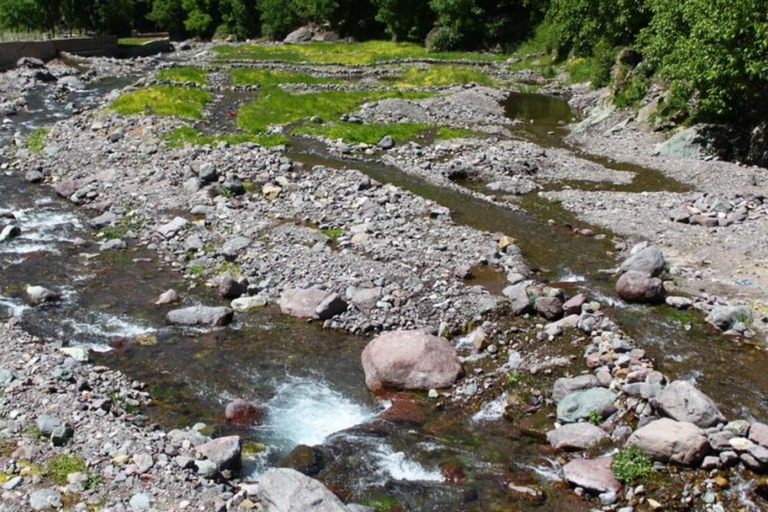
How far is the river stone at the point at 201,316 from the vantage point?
1911 cm

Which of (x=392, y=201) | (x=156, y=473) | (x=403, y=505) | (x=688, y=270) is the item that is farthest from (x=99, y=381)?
(x=688, y=270)

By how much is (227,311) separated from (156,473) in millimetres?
7645

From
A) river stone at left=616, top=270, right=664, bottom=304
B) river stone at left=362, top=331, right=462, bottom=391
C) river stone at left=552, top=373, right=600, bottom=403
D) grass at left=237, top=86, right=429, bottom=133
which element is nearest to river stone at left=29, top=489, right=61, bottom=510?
river stone at left=362, top=331, right=462, bottom=391

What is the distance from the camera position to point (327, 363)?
683 inches

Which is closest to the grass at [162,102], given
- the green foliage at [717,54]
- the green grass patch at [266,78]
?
the green grass patch at [266,78]

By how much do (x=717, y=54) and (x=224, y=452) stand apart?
1079 inches

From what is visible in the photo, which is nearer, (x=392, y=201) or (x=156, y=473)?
(x=156, y=473)

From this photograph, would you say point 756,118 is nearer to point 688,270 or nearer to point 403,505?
point 688,270

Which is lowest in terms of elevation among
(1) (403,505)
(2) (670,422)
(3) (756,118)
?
(1) (403,505)

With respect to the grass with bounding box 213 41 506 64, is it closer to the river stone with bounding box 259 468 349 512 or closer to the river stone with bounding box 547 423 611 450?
the river stone with bounding box 547 423 611 450

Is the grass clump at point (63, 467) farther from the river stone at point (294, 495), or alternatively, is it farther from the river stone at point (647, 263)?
the river stone at point (647, 263)

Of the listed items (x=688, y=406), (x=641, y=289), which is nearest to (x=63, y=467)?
(x=688, y=406)

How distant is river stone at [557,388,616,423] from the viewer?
1445 cm

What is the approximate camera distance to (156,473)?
12.1 meters
